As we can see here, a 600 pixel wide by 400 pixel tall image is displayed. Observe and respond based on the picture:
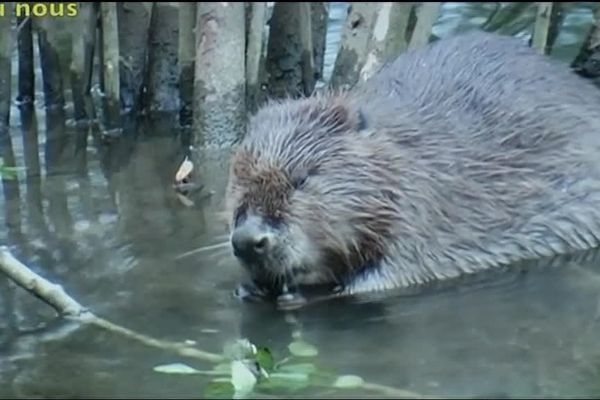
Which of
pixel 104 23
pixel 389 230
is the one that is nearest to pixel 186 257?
pixel 389 230

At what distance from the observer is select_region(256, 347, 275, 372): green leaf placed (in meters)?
3.32

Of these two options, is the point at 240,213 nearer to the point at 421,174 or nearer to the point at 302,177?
the point at 302,177

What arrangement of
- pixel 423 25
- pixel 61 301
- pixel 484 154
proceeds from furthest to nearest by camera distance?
pixel 423 25
pixel 484 154
pixel 61 301

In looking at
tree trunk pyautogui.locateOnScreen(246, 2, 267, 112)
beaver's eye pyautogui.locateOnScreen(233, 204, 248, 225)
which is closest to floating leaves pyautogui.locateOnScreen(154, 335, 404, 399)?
beaver's eye pyautogui.locateOnScreen(233, 204, 248, 225)

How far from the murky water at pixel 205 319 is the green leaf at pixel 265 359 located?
13 centimetres

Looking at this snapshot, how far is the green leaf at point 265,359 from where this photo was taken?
3.32 meters

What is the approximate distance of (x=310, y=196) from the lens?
391 centimetres

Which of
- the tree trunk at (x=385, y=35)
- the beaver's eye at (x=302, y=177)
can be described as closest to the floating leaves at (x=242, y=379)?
the beaver's eye at (x=302, y=177)

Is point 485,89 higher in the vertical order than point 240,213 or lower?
higher

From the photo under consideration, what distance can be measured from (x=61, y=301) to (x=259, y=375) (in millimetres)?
680

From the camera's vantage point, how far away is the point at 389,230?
13.3 ft

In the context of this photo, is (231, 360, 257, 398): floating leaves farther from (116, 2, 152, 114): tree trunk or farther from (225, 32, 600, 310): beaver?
(116, 2, 152, 114): tree trunk

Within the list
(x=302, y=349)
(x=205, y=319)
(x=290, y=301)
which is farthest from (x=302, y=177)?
(x=302, y=349)

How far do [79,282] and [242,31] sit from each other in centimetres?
152
